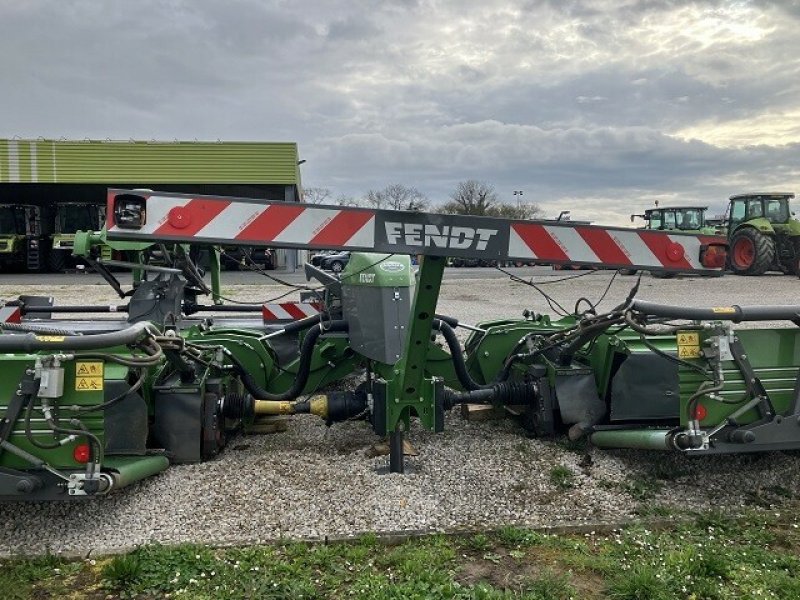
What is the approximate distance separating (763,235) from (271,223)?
19.4 m

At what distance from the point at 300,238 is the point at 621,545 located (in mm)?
2101

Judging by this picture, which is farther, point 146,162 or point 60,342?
point 146,162

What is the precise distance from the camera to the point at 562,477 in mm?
4012

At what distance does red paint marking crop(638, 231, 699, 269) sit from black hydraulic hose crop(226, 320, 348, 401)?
236cm

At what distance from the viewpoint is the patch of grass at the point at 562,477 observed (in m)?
3.92

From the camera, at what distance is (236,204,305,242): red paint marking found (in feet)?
9.51

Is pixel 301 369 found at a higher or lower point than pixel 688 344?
lower

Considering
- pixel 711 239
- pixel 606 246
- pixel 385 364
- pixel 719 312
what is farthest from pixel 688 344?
pixel 385 364

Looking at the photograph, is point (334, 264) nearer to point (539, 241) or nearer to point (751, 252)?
point (539, 241)

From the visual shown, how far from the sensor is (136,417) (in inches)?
145

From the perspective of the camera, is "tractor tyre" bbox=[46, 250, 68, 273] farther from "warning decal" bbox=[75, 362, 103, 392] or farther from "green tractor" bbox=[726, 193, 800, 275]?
"warning decal" bbox=[75, 362, 103, 392]

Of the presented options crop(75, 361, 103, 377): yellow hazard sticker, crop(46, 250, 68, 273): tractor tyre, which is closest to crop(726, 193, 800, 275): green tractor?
crop(75, 361, 103, 377): yellow hazard sticker

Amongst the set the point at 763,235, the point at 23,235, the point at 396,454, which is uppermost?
the point at 23,235

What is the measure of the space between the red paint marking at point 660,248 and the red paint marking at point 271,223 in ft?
5.56
